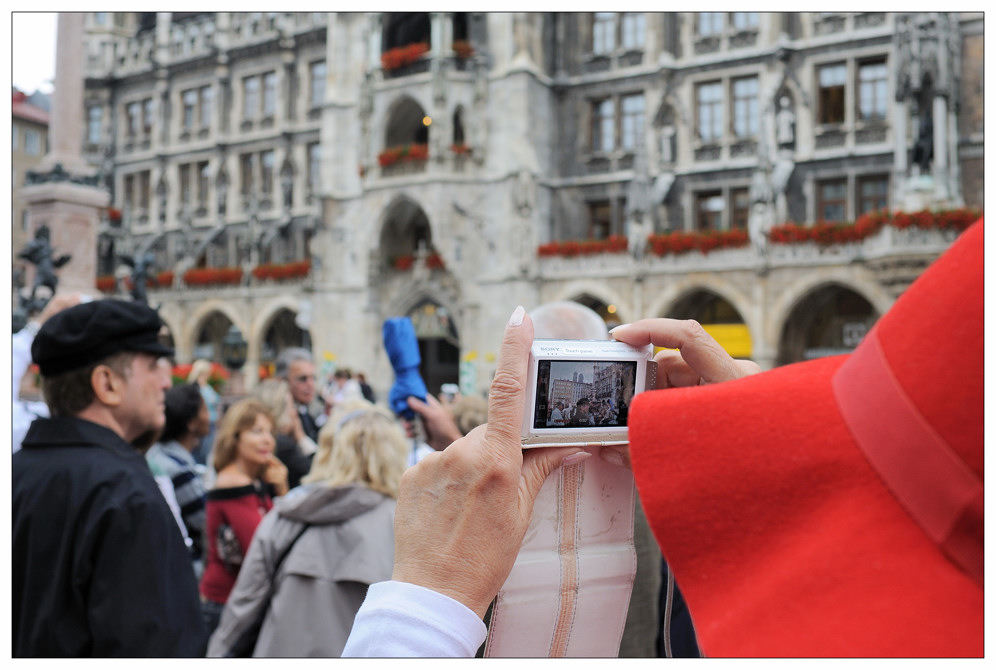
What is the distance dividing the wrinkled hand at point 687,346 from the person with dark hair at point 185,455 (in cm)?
344

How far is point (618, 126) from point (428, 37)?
22.1 feet

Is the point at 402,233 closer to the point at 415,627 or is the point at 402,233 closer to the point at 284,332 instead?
the point at 284,332

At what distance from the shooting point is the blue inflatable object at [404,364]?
418 centimetres

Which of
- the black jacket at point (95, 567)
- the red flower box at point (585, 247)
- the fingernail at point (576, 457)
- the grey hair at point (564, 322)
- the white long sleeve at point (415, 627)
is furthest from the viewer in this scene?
the red flower box at point (585, 247)

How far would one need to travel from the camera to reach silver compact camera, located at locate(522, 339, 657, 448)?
1062mm

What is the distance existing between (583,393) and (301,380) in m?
5.98

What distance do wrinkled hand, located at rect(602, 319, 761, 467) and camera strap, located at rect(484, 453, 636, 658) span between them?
6 centimetres

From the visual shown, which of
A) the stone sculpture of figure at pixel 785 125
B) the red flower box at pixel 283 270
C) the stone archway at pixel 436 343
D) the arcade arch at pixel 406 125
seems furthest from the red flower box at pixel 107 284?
the stone sculpture of figure at pixel 785 125

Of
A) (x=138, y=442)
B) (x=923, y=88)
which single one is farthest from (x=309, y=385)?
(x=923, y=88)

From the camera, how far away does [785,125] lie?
2202 cm

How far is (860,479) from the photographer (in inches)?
27.3

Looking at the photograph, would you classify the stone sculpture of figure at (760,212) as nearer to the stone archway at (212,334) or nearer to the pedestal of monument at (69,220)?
the pedestal of monument at (69,220)

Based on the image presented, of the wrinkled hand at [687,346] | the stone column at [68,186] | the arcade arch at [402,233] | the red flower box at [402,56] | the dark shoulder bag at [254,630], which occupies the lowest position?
the dark shoulder bag at [254,630]

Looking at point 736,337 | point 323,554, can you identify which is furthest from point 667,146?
point 323,554
